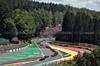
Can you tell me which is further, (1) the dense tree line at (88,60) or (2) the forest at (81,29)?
(2) the forest at (81,29)

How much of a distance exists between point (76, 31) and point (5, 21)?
4524cm

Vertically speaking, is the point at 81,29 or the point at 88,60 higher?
the point at 81,29

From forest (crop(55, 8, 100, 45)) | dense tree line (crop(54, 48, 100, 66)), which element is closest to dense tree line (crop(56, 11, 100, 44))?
forest (crop(55, 8, 100, 45))

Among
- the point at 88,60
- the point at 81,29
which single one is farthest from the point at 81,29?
the point at 88,60

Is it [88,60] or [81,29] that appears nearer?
[88,60]

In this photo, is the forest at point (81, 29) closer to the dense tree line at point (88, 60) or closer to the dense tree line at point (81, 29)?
the dense tree line at point (81, 29)

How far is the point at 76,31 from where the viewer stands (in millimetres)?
109500

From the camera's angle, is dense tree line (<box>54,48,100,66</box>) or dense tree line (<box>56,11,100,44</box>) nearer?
dense tree line (<box>54,48,100,66</box>)

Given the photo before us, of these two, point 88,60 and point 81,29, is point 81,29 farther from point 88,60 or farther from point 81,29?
point 88,60

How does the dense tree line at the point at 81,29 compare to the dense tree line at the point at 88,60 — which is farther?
the dense tree line at the point at 81,29

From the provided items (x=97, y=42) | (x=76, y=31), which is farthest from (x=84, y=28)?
(x=97, y=42)

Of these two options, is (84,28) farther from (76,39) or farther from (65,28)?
(65,28)

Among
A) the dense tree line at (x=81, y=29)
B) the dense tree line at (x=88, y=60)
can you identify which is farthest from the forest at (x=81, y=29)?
the dense tree line at (x=88, y=60)

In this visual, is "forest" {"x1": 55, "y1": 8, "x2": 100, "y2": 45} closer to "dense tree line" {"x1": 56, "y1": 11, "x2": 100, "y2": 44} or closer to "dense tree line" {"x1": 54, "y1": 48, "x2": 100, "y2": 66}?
"dense tree line" {"x1": 56, "y1": 11, "x2": 100, "y2": 44}
